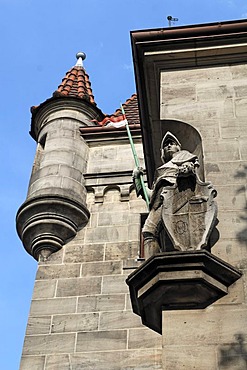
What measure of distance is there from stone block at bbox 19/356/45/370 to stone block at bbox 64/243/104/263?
80.9 inches

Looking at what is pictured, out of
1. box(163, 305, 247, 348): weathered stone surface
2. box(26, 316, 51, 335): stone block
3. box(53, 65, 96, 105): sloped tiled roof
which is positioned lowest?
box(163, 305, 247, 348): weathered stone surface

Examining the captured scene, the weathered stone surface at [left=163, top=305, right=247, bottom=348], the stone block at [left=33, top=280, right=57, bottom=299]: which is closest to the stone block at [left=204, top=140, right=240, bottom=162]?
the weathered stone surface at [left=163, top=305, right=247, bottom=348]

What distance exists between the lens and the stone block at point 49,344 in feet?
34.8

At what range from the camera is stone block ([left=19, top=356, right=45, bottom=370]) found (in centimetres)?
1044

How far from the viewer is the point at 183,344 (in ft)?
17.9

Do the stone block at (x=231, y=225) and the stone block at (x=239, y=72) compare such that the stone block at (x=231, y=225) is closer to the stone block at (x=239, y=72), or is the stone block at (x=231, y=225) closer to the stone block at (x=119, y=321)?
the stone block at (x=239, y=72)

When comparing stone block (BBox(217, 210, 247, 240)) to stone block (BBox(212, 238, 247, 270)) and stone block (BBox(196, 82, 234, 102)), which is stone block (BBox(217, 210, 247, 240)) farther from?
stone block (BBox(196, 82, 234, 102))

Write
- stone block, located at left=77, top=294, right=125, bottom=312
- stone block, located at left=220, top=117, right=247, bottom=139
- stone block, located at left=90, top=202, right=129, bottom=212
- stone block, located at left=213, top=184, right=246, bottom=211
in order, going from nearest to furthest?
stone block, located at left=213, top=184, right=246, bottom=211, stone block, located at left=220, top=117, right=247, bottom=139, stone block, located at left=77, top=294, right=125, bottom=312, stone block, located at left=90, top=202, right=129, bottom=212

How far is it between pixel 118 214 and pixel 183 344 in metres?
7.38

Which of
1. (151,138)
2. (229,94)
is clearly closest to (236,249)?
(229,94)

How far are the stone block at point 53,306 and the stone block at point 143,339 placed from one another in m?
1.22

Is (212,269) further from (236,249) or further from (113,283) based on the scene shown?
(113,283)

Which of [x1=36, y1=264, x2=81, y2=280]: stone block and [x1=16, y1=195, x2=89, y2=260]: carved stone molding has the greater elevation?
[x1=16, y1=195, x2=89, y2=260]: carved stone molding

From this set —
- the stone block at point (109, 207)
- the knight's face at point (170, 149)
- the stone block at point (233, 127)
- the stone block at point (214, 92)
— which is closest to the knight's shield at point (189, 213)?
the knight's face at point (170, 149)
